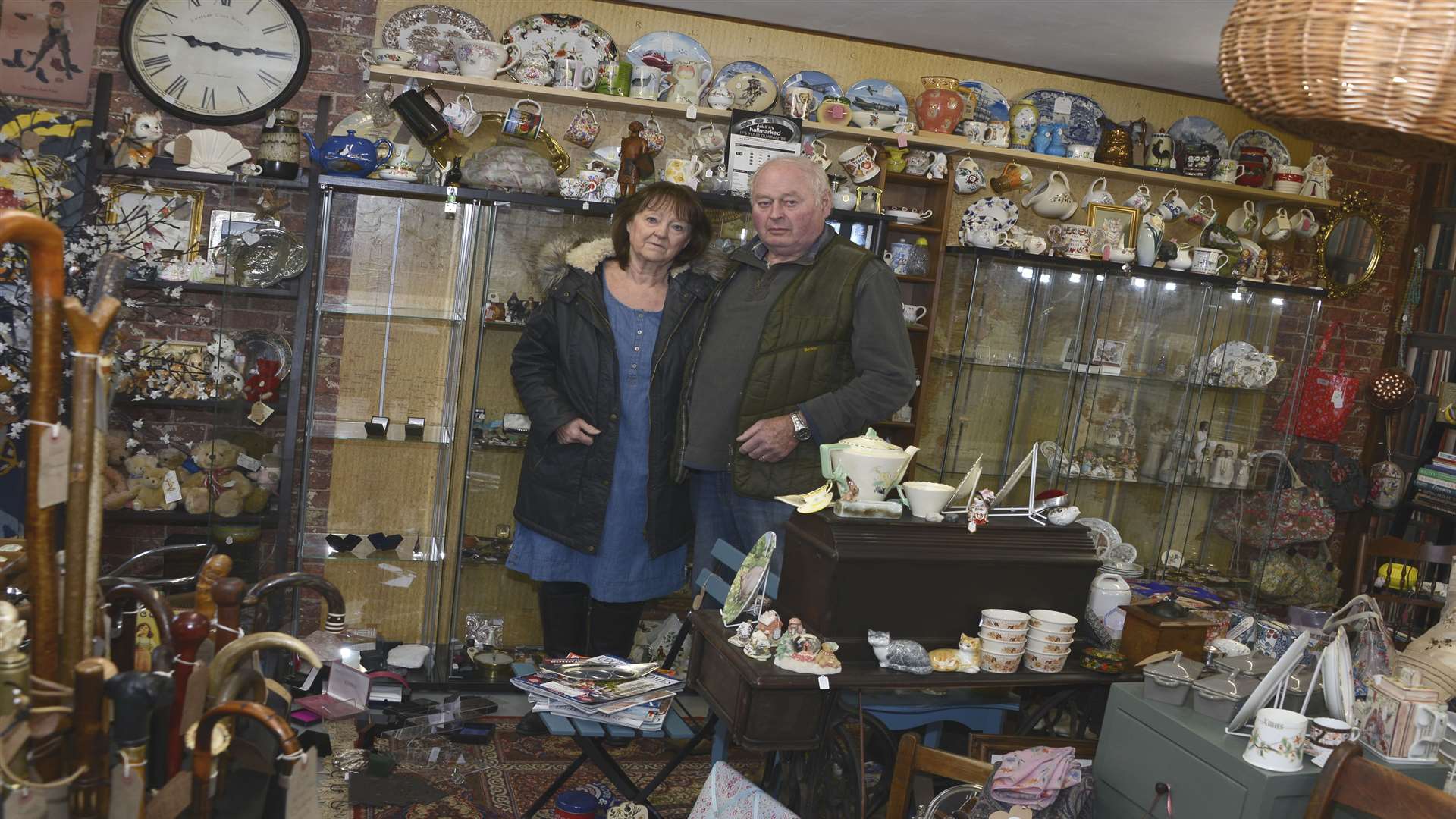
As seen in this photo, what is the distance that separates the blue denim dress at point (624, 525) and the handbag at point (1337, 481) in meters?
3.39

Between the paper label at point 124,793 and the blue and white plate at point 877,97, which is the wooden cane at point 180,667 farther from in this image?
the blue and white plate at point 877,97

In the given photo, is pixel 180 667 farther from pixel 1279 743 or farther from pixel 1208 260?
pixel 1208 260

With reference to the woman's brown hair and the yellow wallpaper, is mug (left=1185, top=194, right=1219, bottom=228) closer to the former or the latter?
the yellow wallpaper

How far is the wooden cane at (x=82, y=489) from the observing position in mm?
1121

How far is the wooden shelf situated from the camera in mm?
4254

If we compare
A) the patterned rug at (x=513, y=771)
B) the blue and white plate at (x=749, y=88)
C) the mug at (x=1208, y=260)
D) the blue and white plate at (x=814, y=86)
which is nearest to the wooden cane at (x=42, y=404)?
the patterned rug at (x=513, y=771)

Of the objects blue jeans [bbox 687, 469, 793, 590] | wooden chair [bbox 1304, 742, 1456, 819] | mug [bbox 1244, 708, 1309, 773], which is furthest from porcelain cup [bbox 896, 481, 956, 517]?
wooden chair [bbox 1304, 742, 1456, 819]

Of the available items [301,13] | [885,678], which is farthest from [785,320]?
[301,13]

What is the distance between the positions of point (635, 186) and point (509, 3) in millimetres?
907

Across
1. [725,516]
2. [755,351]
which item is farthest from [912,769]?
[755,351]

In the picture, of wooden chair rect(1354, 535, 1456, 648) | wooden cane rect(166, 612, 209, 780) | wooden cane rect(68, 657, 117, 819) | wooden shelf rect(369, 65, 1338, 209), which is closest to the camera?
wooden cane rect(68, 657, 117, 819)

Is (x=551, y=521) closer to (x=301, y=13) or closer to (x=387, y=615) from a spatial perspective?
(x=387, y=615)

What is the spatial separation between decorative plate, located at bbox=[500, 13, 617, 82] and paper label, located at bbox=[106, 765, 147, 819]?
12.0ft

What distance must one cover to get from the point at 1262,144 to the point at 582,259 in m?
3.51
